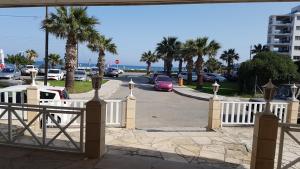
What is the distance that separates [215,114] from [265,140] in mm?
5470

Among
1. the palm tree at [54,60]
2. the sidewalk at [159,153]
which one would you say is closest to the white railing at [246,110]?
the sidewalk at [159,153]

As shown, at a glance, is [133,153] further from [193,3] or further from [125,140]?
[193,3]

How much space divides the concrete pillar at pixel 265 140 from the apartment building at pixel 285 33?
8901cm

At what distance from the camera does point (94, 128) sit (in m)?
7.05

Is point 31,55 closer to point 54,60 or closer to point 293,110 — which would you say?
point 54,60

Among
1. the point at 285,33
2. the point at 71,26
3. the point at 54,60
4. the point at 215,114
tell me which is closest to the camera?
the point at 215,114

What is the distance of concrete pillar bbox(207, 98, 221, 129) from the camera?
11.9 metres

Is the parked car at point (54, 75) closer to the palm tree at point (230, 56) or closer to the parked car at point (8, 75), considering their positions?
the parked car at point (8, 75)

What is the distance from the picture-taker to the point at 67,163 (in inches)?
268

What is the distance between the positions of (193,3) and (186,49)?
113 ft

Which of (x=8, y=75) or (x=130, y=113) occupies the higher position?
(x=130, y=113)

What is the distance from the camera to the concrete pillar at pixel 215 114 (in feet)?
38.9

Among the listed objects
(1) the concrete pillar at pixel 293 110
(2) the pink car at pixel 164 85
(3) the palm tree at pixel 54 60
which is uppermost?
(3) the palm tree at pixel 54 60

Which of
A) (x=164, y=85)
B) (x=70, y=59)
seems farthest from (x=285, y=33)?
(x=70, y=59)
